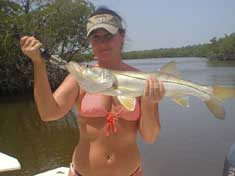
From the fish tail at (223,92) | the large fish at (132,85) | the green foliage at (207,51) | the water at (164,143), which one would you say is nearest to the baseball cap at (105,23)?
the large fish at (132,85)

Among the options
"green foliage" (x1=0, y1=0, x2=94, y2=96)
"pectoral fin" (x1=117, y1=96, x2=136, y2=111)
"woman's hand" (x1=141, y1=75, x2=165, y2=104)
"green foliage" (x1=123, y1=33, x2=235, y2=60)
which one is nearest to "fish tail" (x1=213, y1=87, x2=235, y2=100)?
"woman's hand" (x1=141, y1=75, x2=165, y2=104)

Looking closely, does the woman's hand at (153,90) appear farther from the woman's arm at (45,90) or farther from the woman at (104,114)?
the woman's arm at (45,90)

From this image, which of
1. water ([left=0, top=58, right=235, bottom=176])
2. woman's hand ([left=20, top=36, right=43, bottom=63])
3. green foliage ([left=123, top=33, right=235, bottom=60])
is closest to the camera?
woman's hand ([left=20, top=36, right=43, bottom=63])

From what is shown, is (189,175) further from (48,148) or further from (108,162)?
(108,162)

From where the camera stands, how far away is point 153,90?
2.45 m

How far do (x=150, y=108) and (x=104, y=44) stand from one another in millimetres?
479

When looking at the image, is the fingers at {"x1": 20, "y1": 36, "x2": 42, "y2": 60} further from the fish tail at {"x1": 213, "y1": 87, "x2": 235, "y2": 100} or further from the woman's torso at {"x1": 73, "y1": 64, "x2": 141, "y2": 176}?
the fish tail at {"x1": 213, "y1": 87, "x2": 235, "y2": 100}

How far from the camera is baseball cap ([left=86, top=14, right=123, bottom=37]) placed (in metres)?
2.61

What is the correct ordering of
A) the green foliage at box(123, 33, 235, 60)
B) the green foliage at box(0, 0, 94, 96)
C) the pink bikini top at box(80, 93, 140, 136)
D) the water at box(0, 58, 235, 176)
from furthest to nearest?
1. the green foliage at box(123, 33, 235, 60)
2. the green foliage at box(0, 0, 94, 96)
3. the water at box(0, 58, 235, 176)
4. the pink bikini top at box(80, 93, 140, 136)

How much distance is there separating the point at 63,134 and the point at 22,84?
17.8m

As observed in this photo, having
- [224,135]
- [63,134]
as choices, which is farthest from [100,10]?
[63,134]

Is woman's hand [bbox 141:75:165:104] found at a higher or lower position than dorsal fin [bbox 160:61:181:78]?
lower

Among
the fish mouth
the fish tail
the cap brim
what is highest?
the cap brim

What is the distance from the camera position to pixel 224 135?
1382 centimetres
